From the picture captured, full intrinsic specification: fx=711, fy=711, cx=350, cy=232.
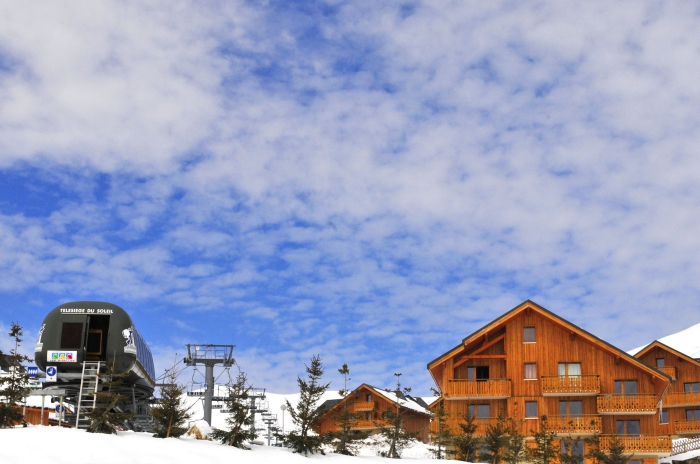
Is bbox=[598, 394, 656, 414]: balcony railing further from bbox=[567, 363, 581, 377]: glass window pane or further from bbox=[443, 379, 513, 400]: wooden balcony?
bbox=[443, 379, 513, 400]: wooden balcony

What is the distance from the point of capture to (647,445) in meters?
45.4

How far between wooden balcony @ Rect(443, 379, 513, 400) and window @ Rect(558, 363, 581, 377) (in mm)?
3626

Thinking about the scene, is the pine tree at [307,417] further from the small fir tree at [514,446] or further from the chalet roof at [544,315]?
the chalet roof at [544,315]

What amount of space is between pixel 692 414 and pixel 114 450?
62.6 meters

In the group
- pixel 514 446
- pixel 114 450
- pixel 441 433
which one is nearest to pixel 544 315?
pixel 441 433

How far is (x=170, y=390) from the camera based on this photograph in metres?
28.7

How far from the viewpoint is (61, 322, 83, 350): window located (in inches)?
1353

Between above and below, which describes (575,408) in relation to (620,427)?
above

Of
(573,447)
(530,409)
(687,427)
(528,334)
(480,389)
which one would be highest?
(528,334)

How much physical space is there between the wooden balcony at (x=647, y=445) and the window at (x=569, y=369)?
4536mm

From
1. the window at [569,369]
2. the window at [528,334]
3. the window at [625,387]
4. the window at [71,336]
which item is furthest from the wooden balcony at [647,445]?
the window at [71,336]

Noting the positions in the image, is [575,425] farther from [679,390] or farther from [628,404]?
[679,390]

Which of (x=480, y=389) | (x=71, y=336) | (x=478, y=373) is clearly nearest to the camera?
(x=71, y=336)

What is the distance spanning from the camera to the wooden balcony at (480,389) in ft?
156
